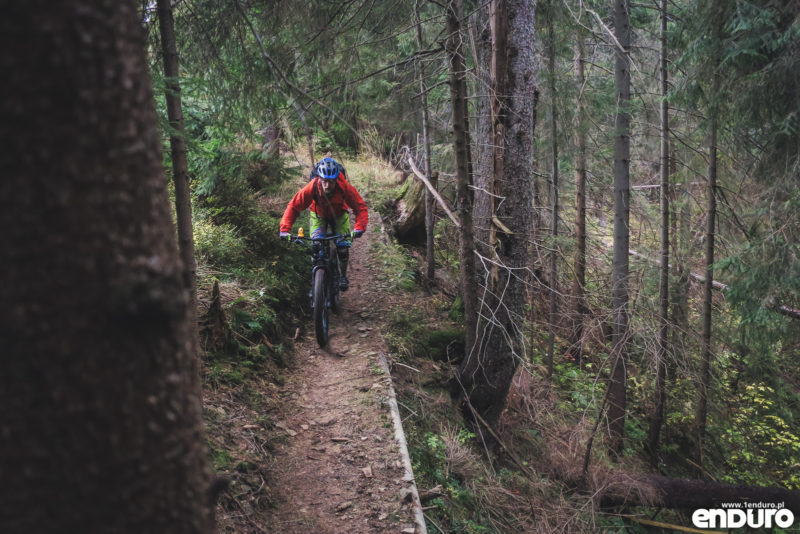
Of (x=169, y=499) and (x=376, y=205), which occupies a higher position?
(x=376, y=205)

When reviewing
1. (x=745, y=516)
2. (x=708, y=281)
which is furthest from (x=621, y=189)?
(x=745, y=516)

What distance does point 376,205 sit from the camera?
503 inches

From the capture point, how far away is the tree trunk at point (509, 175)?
5.50m

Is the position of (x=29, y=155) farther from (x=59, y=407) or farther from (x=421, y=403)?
(x=421, y=403)

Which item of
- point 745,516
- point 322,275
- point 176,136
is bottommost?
point 745,516

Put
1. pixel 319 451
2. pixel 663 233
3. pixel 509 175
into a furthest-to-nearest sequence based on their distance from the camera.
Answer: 1. pixel 663 233
2. pixel 509 175
3. pixel 319 451

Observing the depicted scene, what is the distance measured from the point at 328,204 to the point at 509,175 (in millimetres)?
2539

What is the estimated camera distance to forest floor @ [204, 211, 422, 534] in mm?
3811

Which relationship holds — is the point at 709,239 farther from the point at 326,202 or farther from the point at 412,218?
the point at 326,202

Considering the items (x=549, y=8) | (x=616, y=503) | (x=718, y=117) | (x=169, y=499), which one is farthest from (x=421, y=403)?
(x=718, y=117)

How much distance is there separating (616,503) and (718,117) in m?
6.53

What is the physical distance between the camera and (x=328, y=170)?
6.45 meters

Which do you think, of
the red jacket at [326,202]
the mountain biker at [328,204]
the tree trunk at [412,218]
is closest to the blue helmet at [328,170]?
the mountain biker at [328,204]

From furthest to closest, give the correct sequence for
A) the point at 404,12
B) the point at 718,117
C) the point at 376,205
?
the point at 376,205 → the point at 718,117 → the point at 404,12
